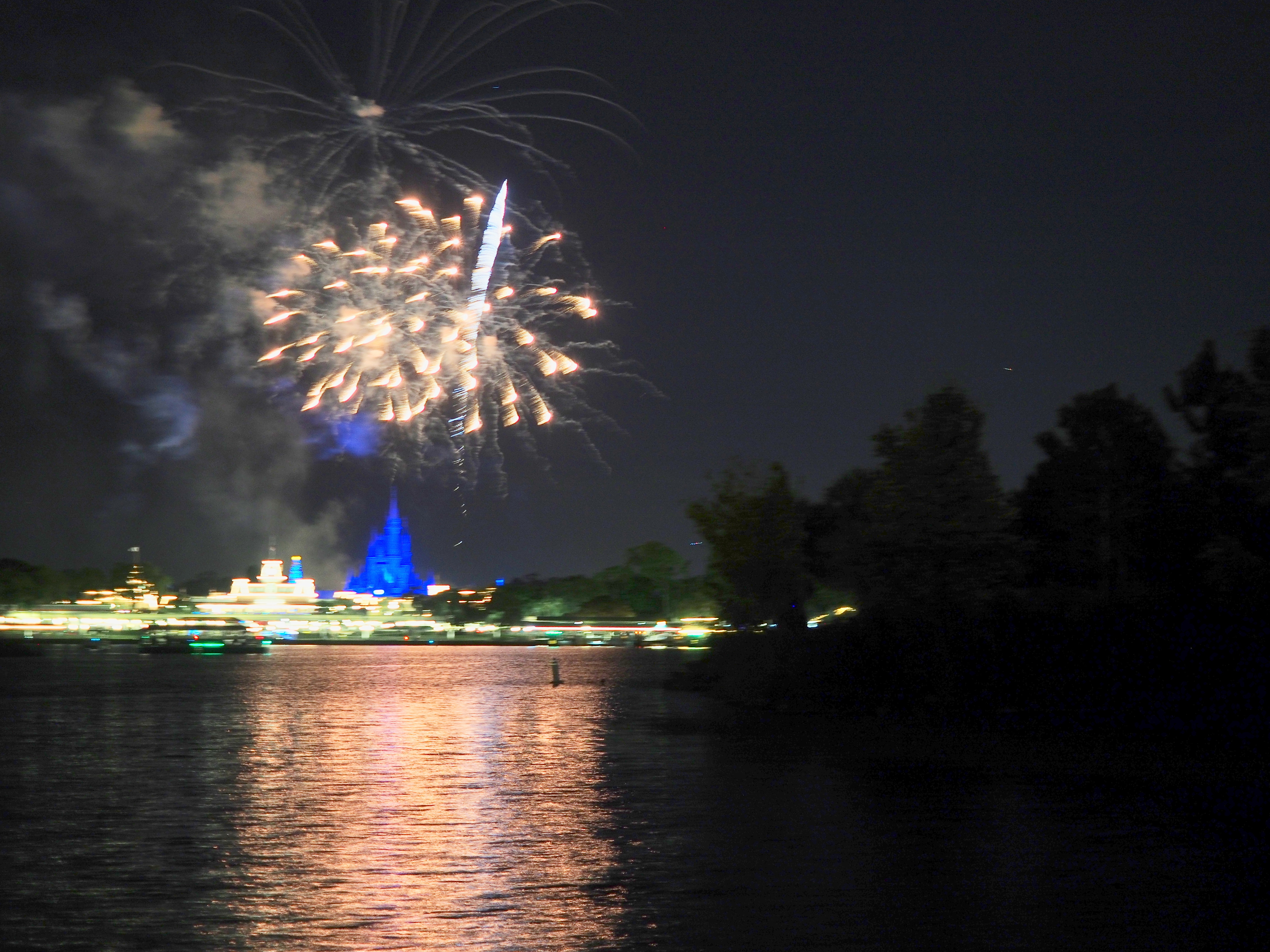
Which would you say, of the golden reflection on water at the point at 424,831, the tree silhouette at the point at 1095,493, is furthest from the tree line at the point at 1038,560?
the golden reflection on water at the point at 424,831

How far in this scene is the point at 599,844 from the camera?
15.3 m

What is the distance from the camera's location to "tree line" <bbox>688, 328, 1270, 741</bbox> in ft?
87.3

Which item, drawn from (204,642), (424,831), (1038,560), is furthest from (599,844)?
(204,642)

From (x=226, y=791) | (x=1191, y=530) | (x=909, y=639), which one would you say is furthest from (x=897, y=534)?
(x=226, y=791)

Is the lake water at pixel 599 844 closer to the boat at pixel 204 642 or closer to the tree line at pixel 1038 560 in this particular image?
the tree line at pixel 1038 560

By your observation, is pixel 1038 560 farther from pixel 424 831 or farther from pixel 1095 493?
pixel 424 831

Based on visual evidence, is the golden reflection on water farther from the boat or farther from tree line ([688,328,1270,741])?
the boat

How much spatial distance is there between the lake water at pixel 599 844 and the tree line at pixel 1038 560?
348cm

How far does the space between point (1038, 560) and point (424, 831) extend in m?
37.9

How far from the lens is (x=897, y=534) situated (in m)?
36.9

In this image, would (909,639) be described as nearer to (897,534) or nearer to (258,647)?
(897,534)

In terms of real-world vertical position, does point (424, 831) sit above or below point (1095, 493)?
below

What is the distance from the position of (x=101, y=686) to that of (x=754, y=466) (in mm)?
27841

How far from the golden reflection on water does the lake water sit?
0.05 metres
